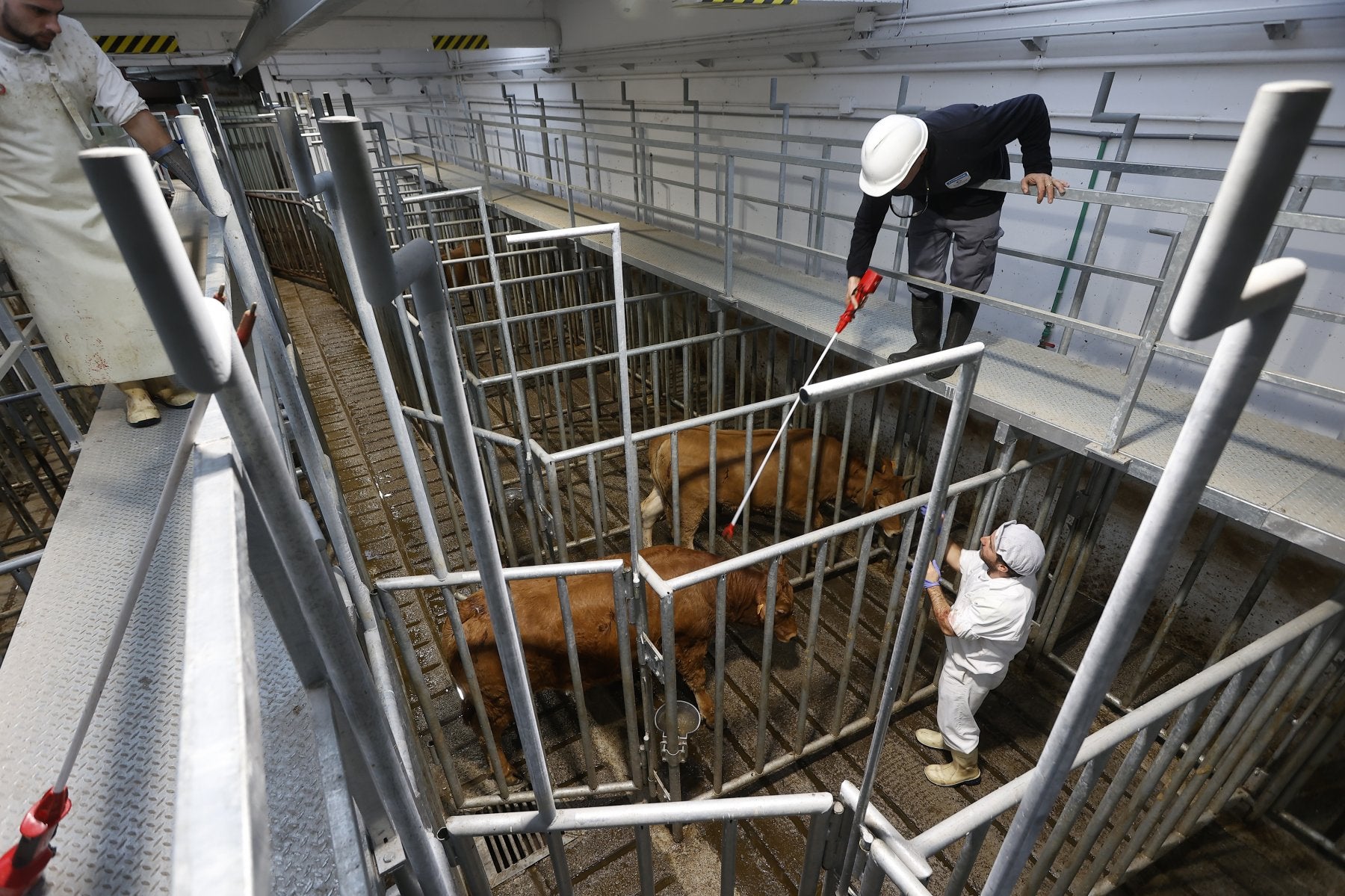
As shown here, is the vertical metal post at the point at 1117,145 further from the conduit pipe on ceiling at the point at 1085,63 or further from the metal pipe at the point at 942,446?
the metal pipe at the point at 942,446

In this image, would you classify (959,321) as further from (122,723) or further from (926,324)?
(122,723)

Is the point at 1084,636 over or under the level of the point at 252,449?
under

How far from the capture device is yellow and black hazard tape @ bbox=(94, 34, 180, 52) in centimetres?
775

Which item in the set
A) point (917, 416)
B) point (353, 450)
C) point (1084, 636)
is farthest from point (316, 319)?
point (1084, 636)

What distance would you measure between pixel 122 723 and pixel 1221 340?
5.21 feet

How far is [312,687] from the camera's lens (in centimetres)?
96

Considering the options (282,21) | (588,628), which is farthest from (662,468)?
(282,21)

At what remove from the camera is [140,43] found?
8078mm

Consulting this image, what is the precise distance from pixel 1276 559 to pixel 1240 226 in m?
3.53

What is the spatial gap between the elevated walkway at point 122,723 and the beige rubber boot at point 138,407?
876 millimetres

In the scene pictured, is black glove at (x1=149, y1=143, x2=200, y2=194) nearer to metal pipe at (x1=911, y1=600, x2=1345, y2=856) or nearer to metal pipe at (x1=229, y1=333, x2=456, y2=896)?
metal pipe at (x1=229, y1=333, x2=456, y2=896)

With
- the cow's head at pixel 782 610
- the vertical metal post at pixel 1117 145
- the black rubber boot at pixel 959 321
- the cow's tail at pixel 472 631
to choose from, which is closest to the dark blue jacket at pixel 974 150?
the black rubber boot at pixel 959 321

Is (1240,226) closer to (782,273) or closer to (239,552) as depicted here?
(239,552)

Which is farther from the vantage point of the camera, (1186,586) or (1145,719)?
(1186,586)
